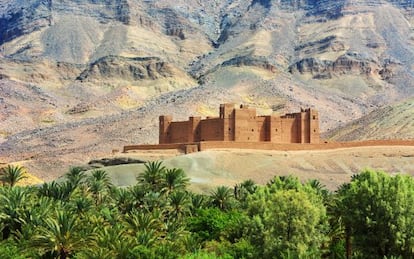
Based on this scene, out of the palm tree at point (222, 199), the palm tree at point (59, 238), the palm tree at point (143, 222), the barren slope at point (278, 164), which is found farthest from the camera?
the barren slope at point (278, 164)

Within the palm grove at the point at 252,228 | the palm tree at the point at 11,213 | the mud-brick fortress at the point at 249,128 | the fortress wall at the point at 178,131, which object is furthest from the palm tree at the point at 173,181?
the fortress wall at the point at 178,131

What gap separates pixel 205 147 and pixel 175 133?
9.17m

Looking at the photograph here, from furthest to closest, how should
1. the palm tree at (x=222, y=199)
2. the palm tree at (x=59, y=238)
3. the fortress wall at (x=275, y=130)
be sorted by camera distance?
the fortress wall at (x=275, y=130) < the palm tree at (x=222, y=199) < the palm tree at (x=59, y=238)

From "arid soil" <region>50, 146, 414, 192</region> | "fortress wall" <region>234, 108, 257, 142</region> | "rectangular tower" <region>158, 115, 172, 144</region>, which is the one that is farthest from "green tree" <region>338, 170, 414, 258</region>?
"rectangular tower" <region>158, 115, 172, 144</region>

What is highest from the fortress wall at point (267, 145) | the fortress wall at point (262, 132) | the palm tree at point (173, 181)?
the fortress wall at point (262, 132)

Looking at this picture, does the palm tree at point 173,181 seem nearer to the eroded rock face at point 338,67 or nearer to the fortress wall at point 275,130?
the fortress wall at point 275,130

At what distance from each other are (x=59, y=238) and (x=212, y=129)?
50608mm

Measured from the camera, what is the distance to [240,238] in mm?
37375

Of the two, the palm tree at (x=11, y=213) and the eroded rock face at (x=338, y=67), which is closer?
the palm tree at (x=11, y=213)

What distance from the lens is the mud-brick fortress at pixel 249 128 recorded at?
7788cm

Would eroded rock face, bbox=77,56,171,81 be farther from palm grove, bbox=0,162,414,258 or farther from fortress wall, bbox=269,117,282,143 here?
palm grove, bbox=0,162,414,258

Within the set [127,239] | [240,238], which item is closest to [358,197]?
[240,238]

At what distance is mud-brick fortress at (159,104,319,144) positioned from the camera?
3066 inches

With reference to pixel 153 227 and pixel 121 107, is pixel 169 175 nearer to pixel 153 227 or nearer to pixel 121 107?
pixel 153 227
